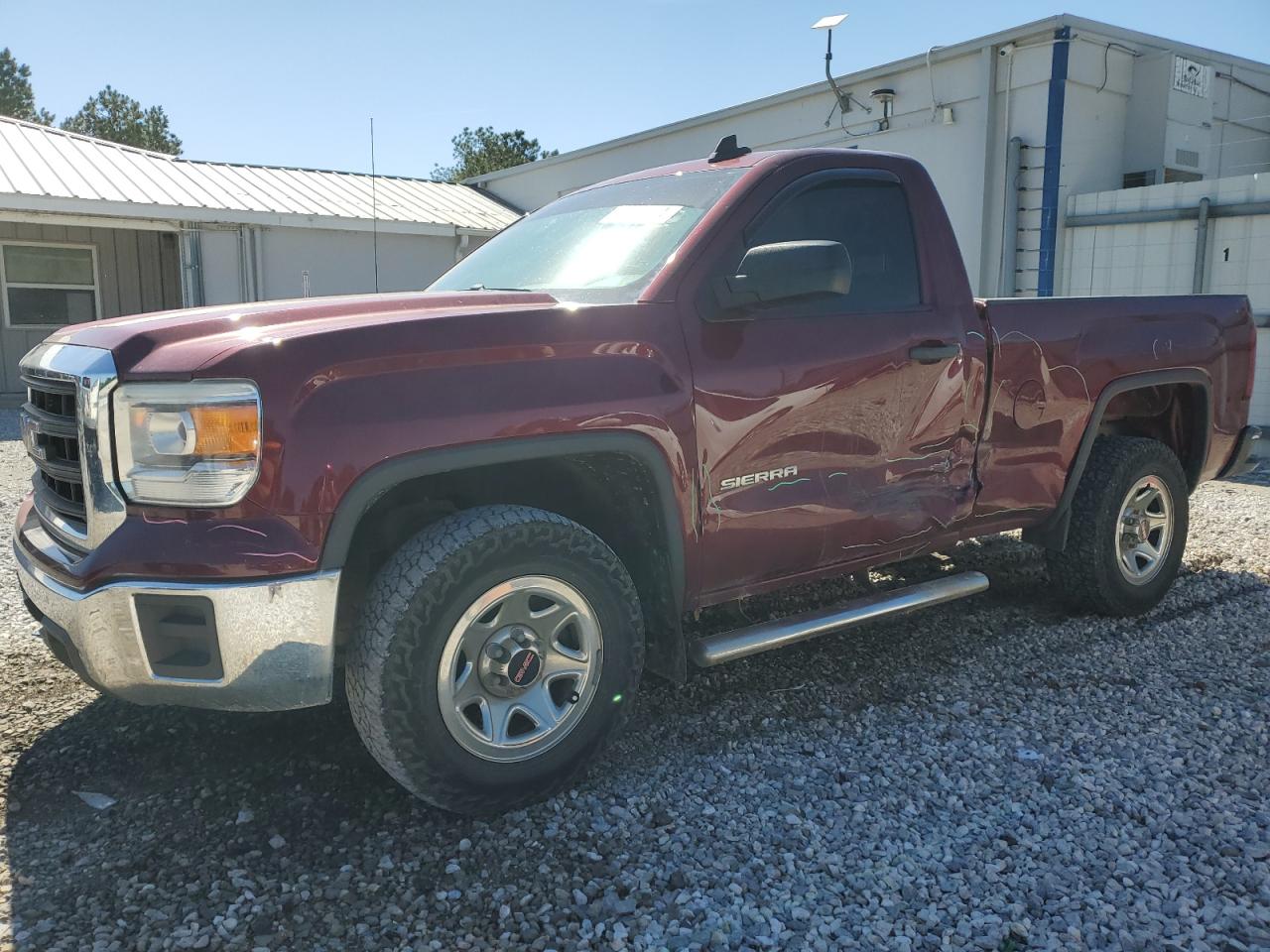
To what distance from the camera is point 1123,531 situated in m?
4.77

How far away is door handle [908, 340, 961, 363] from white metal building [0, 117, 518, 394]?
37.2 ft

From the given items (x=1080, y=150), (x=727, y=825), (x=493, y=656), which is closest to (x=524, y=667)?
(x=493, y=656)

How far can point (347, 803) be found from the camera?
300cm

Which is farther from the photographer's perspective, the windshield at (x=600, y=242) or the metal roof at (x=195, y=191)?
→ the metal roof at (x=195, y=191)

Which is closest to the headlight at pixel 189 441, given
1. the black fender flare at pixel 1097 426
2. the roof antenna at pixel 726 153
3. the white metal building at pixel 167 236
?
the roof antenna at pixel 726 153

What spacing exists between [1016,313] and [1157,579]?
5.80ft

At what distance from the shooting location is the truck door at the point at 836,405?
3207mm

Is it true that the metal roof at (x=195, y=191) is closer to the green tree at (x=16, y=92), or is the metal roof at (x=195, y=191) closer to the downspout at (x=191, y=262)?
the downspout at (x=191, y=262)

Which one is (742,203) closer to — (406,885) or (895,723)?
(895,723)

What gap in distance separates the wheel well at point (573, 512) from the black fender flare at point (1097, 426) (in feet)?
7.25

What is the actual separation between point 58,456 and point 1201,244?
11041mm

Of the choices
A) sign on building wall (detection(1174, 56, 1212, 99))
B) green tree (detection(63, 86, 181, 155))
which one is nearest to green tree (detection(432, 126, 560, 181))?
green tree (detection(63, 86, 181, 155))

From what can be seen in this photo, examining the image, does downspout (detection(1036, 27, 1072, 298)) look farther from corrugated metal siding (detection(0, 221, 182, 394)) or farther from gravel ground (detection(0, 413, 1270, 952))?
corrugated metal siding (detection(0, 221, 182, 394))

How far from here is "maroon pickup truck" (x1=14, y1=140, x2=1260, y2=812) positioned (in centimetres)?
253
